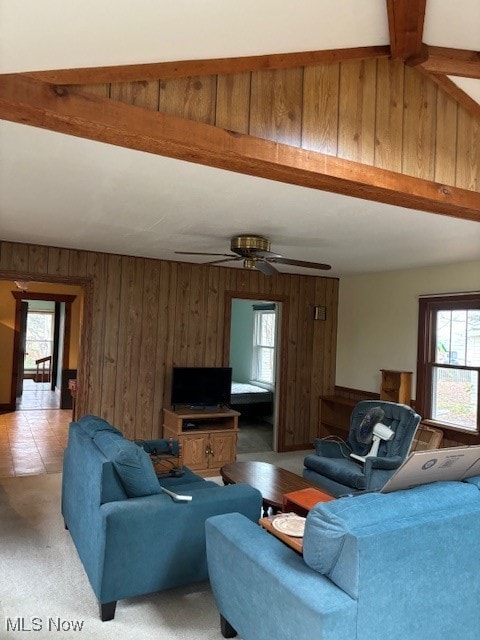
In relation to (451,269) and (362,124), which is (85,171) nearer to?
(362,124)

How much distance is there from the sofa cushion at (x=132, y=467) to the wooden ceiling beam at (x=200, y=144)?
5.23 ft

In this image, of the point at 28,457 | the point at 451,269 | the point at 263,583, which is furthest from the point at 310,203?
the point at 28,457

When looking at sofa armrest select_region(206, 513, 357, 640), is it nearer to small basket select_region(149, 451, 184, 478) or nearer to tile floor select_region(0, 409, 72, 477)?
small basket select_region(149, 451, 184, 478)

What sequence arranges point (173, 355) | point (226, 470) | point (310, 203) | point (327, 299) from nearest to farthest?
point (310, 203), point (226, 470), point (173, 355), point (327, 299)

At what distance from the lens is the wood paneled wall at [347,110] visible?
1818mm

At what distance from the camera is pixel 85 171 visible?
259 centimetres

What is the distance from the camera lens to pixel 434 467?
2.08 m

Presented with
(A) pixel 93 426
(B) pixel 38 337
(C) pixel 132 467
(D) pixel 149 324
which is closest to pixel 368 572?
(C) pixel 132 467

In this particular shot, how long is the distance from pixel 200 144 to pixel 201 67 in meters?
0.29

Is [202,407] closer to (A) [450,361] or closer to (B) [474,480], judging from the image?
(A) [450,361]

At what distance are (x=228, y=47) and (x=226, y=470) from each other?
122 inches

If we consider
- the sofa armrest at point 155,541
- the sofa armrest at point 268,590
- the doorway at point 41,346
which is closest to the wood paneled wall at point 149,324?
the sofa armrest at point 155,541

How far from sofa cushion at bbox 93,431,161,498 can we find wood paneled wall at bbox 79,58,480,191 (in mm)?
1752

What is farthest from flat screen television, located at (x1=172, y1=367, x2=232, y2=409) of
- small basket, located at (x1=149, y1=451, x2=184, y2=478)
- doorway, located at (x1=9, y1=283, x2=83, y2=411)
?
doorway, located at (x1=9, y1=283, x2=83, y2=411)
